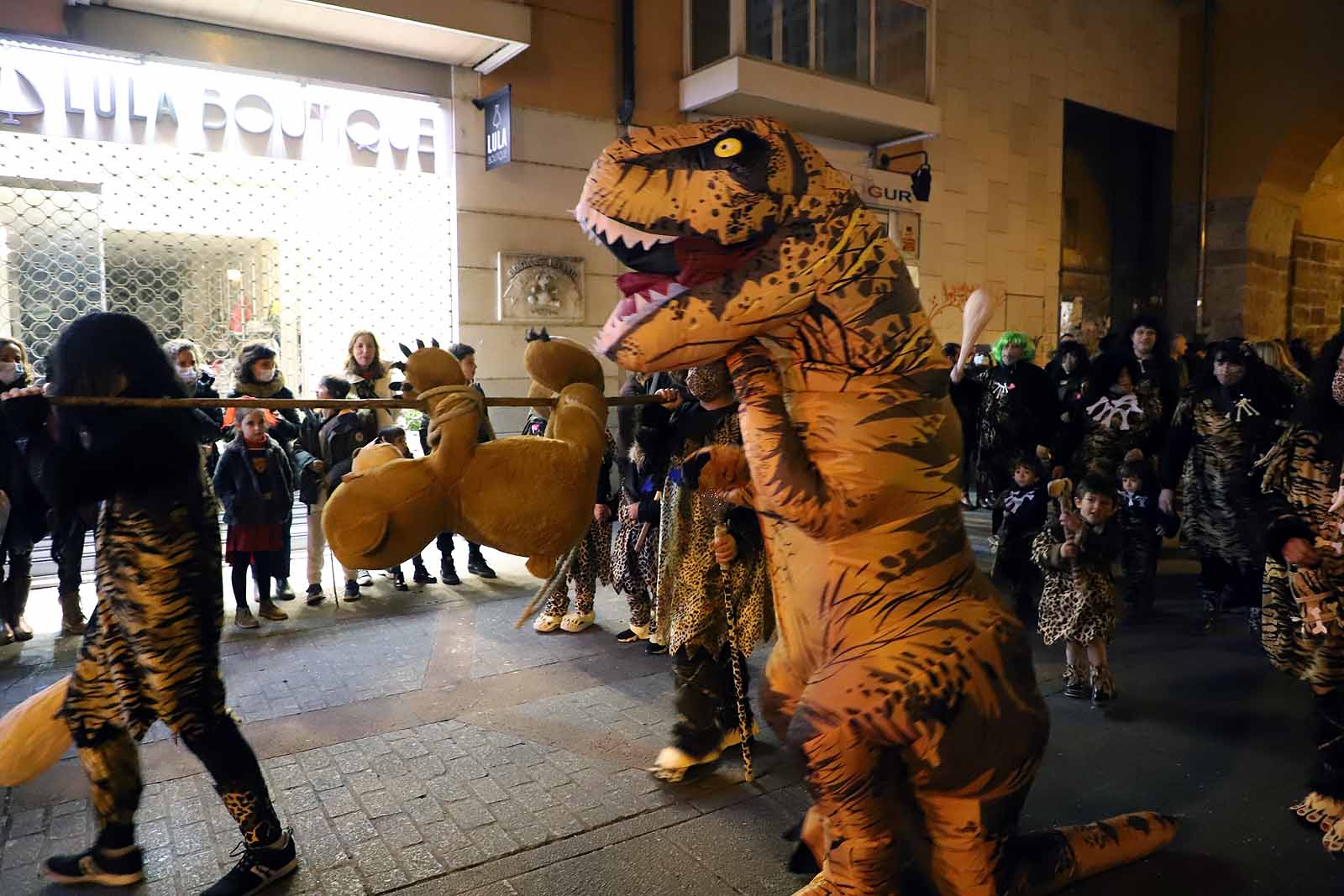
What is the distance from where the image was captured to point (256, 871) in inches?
105

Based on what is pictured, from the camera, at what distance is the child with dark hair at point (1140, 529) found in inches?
224

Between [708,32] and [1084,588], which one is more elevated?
[708,32]

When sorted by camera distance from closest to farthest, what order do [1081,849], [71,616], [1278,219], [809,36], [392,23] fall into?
1. [1081,849]
2. [71,616]
3. [392,23]
4. [809,36]
5. [1278,219]

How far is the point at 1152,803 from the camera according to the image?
3279 mm

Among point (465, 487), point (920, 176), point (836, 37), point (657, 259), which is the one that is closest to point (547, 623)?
point (465, 487)

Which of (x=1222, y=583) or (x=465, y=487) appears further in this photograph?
(x=1222, y=583)

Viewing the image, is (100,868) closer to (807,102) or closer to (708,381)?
(708,381)

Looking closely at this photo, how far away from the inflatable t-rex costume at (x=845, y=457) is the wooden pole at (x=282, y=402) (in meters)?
0.42

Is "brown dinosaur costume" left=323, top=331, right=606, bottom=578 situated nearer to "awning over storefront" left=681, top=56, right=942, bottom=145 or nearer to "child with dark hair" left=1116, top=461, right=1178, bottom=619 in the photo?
"child with dark hair" left=1116, top=461, right=1178, bottom=619

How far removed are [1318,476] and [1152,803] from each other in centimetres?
131

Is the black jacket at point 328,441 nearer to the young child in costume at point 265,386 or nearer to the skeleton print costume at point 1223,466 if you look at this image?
the young child in costume at point 265,386

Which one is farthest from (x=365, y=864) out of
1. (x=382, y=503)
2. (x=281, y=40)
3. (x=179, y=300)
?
(x=281, y=40)

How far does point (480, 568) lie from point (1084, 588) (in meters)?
4.32

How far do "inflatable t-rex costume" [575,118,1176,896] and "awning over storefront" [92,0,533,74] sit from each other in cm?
626
